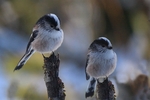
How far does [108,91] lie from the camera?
95 cm

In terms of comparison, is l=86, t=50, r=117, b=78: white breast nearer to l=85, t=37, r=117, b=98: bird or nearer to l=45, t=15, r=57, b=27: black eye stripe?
l=85, t=37, r=117, b=98: bird

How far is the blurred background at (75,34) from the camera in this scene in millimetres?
2326

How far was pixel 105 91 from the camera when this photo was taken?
0.95 metres

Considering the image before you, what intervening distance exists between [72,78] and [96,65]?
1.34 m

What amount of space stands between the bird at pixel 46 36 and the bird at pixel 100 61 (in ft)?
0.32

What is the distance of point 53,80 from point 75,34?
5.93 feet

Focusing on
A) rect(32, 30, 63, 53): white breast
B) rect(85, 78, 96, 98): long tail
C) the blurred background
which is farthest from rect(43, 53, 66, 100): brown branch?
the blurred background

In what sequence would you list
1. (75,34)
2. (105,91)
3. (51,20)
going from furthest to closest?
(75,34) < (51,20) < (105,91)

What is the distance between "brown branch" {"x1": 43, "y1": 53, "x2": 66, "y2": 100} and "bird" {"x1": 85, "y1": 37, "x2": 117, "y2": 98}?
14cm

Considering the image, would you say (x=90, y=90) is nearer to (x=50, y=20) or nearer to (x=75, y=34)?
(x=50, y=20)

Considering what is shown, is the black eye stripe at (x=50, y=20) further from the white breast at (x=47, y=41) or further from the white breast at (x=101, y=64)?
the white breast at (x=101, y=64)

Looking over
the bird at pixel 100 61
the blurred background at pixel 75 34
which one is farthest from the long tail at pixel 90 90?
the blurred background at pixel 75 34

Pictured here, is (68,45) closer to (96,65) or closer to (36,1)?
(36,1)

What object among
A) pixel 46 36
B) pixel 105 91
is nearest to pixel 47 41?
pixel 46 36
